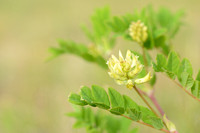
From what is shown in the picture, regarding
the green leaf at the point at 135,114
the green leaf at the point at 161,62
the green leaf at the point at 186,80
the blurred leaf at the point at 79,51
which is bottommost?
the green leaf at the point at 135,114

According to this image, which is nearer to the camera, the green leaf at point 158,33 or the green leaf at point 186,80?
the green leaf at point 186,80

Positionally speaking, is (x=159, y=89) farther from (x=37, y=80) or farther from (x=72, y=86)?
(x=37, y=80)

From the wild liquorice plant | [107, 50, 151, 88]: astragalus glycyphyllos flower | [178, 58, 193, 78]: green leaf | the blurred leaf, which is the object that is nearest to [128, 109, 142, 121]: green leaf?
the wild liquorice plant

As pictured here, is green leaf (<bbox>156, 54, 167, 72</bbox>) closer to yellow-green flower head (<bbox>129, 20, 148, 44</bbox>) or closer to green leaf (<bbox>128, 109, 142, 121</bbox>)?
green leaf (<bbox>128, 109, 142, 121</bbox>)

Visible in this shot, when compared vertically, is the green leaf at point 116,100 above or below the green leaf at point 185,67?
below

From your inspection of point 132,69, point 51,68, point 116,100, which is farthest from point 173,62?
point 51,68

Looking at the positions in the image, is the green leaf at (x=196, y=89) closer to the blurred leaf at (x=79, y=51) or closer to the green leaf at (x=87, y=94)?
the green leaf at (x=87, y=94)

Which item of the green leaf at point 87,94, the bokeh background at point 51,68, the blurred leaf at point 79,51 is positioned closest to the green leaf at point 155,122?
the green leaf at point 87,94

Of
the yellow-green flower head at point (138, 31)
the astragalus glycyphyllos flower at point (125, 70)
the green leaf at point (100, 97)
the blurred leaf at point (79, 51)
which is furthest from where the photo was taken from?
the blurred leaf at point (79, 51)

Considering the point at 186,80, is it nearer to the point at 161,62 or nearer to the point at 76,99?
the point at 161,62
